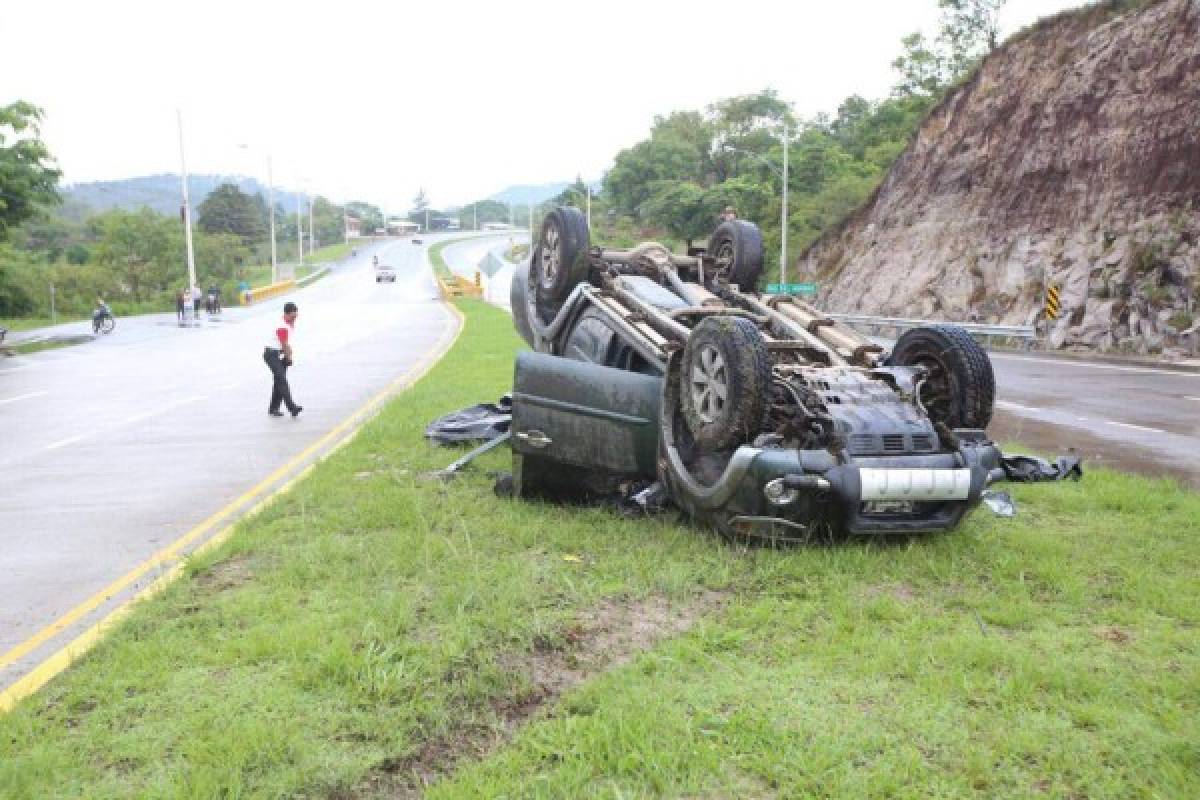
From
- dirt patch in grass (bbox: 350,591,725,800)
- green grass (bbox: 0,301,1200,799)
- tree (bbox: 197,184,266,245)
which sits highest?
tree (bbox: 197,184,266,245)

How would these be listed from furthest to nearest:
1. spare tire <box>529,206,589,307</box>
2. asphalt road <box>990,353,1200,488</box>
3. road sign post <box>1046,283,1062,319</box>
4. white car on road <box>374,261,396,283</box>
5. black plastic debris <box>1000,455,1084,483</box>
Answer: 1. white car on road <box>374,261,396,283</box>
2. road sign post <box>1046,283,1062,319</box>
3. asphalt road <box>990,353,1200,488</box>
4. spare tire <box>529,206,589,307</box>
5. black plastic debris <box>1000,455,1084,483</box>

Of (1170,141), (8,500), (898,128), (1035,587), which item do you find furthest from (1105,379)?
(898,128)

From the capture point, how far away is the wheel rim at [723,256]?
28.3ft

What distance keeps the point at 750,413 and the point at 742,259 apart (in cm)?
348

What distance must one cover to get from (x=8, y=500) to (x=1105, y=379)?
1691 centimetres

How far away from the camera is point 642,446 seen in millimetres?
6094

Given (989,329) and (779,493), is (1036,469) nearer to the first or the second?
(779,493)

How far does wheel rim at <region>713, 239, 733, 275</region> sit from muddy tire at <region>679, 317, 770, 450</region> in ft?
9.43

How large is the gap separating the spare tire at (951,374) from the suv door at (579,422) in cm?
178

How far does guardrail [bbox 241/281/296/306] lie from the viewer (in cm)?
5309

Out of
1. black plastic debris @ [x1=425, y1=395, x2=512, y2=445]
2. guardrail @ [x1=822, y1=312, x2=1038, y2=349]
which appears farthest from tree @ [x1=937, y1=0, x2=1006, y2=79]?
black plastic debris @ [x1=425, y1=395, x2=512, y2=445]

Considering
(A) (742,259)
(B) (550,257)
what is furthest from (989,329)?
(B) (550,257)

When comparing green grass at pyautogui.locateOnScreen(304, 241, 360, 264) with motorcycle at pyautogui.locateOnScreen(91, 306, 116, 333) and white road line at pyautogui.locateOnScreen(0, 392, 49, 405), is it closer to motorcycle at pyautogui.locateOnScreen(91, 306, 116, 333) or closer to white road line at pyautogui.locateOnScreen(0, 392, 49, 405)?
motorcycle at pyautogui.locateOnScreen(91, 306, 116, 333)

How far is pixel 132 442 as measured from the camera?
34.3 ft
